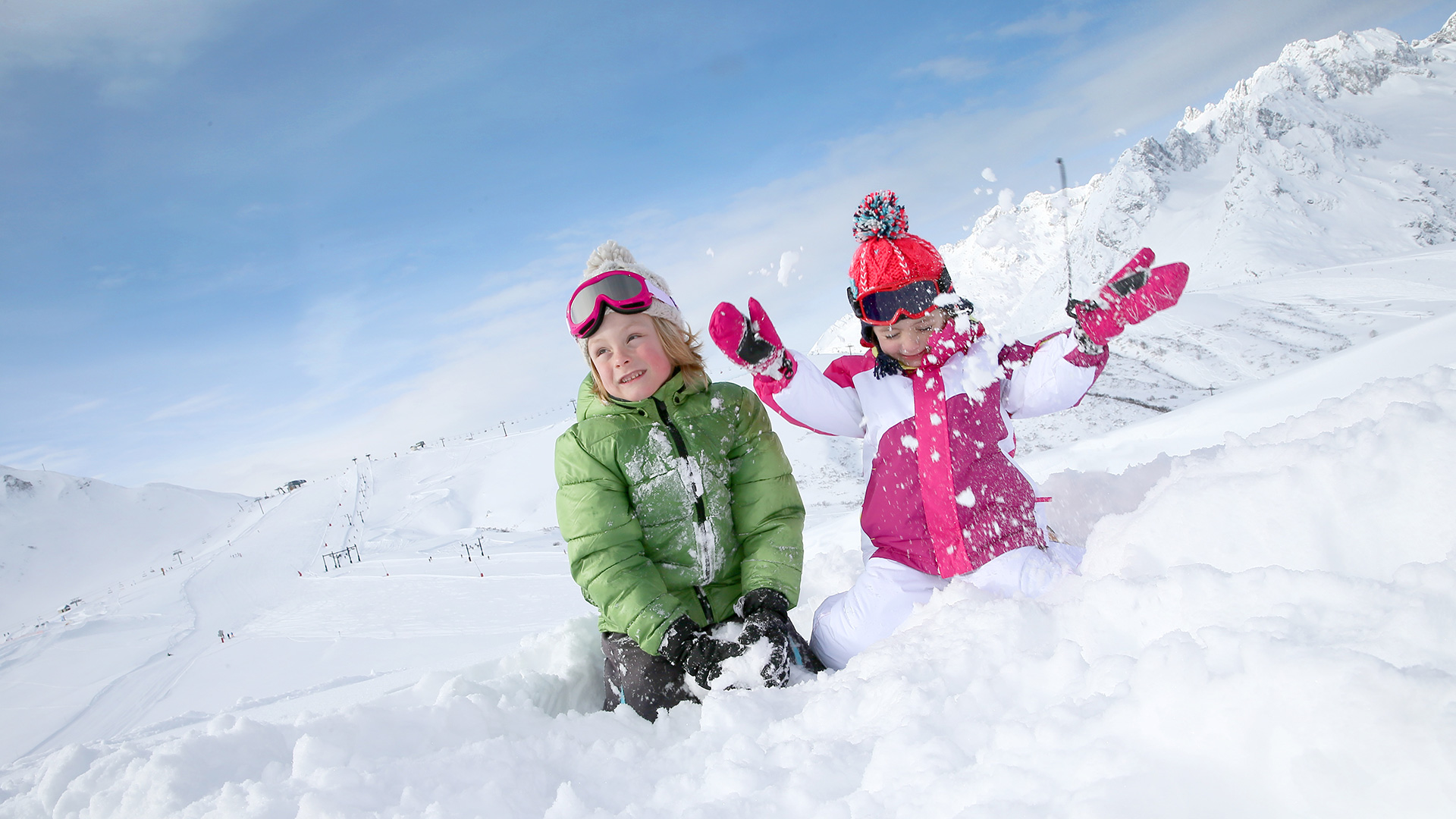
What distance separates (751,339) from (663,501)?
76cm

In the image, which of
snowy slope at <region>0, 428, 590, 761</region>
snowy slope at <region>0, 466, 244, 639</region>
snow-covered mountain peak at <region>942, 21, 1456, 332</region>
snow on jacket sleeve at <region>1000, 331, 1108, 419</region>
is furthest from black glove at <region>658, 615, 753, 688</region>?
snow-covered mountain peak at <region>942, 21, 1456, 332</region>

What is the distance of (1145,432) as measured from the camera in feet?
21.2

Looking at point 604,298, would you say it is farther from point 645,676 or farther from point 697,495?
point 645,676

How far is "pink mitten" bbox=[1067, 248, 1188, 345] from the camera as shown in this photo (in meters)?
2.27

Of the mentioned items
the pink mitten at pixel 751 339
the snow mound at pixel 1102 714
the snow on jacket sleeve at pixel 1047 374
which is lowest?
the snow mound at pixel 1102 714

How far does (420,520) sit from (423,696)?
1103 inches

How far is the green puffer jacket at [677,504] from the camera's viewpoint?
2.48 m

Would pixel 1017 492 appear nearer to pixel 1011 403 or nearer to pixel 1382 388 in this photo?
pixel 1011 403

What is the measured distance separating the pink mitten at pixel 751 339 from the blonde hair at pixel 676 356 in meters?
0.29

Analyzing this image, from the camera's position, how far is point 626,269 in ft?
8.91

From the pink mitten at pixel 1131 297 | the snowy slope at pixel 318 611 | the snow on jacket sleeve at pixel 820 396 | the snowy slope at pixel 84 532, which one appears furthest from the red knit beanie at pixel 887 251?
the snowy slope at pixel 84 532

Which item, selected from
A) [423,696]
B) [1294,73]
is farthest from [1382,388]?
[1294,73]

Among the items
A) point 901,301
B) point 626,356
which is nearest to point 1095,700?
point 901,301

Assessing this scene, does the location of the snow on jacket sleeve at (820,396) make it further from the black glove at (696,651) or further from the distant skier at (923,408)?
the black glove at (696,651)
